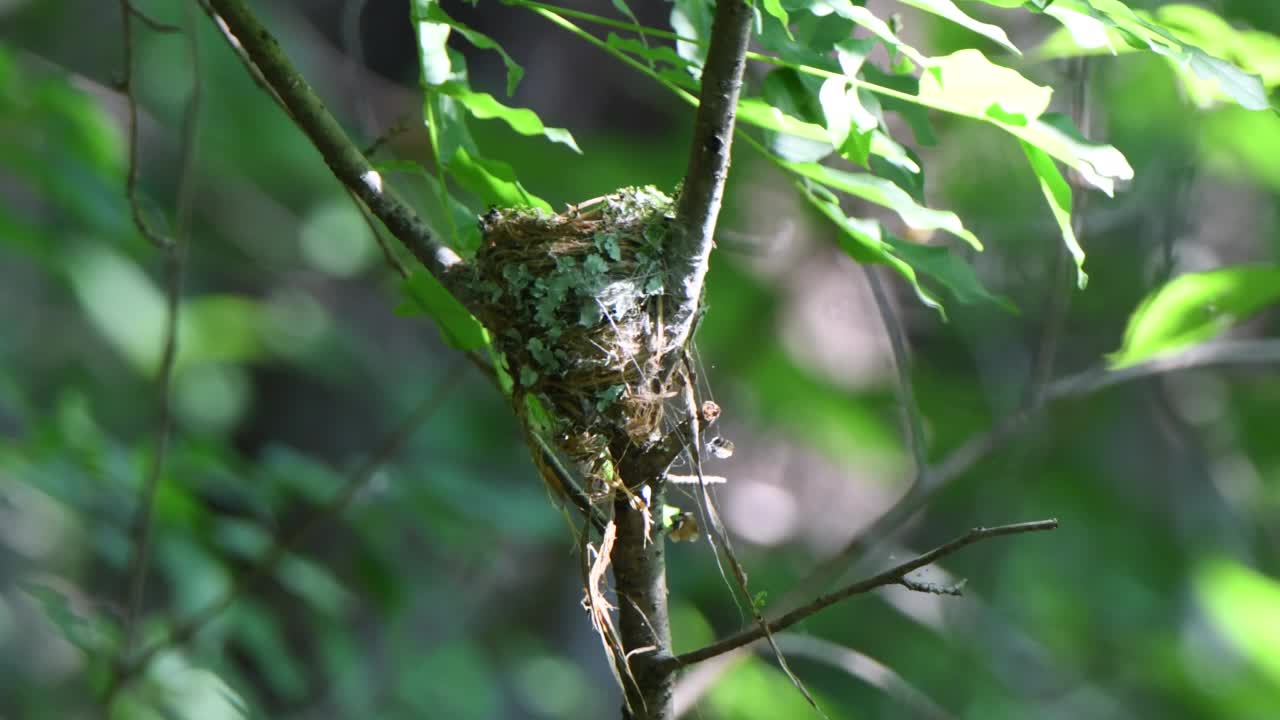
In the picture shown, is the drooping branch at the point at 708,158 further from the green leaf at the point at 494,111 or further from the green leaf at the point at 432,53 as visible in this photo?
the green leaf at the point at 432,53

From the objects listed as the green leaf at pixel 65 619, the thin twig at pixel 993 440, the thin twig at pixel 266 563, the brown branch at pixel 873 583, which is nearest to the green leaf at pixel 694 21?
the brown branch at pixel 873 583

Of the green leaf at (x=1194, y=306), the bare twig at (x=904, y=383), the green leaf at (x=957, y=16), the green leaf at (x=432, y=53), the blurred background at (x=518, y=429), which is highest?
the green leaf at (x=957, y=16)

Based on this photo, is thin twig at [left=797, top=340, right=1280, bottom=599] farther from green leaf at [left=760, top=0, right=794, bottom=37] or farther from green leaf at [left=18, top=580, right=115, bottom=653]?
green leaf at [left=18, top=580, right=115, bottom=653]

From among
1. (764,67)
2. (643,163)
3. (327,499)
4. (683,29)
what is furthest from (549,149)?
(683,29)

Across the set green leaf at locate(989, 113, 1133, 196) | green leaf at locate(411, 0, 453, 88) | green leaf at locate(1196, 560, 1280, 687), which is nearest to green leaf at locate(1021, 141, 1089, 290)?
green leaf at locate(989, 113, 1133, 196)

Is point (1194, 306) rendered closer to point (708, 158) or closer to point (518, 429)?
point (708, 158)

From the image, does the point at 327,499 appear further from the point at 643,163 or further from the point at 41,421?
the point at 643,163
